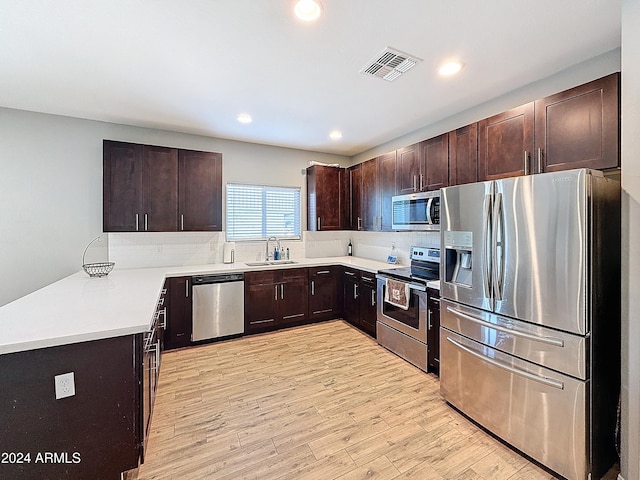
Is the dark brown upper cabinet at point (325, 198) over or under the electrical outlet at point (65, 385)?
over

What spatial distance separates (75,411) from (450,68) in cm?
348

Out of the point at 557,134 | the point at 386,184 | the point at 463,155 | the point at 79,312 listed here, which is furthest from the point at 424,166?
the point at 79,312

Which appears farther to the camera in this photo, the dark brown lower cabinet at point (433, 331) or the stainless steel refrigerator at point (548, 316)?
the dark brown lower cabinet at point (433, 331)

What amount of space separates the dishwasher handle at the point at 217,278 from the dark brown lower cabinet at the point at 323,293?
109 centimetres

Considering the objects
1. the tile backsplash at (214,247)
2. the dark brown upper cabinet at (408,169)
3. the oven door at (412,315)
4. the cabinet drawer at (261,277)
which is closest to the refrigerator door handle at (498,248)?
the oven door at (412,315)

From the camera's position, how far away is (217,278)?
3707 mm

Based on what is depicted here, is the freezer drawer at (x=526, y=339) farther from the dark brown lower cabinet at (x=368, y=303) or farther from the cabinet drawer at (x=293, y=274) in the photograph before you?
the cabinet drawer at (x=293, y=274)

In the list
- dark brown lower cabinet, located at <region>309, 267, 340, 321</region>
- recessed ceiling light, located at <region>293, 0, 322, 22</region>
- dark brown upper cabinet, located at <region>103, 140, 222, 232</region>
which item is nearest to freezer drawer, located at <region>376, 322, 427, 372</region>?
dark brown lower cabinet, located at <region>309, 267, 340, 321</region>

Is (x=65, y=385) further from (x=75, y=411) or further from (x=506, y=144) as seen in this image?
(x=506, y=144)

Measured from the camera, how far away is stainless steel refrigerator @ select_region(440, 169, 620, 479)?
5.38 feet

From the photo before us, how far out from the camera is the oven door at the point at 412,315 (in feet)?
9.71

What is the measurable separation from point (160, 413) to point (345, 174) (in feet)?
13.2

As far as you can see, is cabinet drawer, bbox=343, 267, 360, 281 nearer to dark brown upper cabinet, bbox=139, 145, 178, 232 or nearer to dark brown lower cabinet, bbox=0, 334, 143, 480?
dark brown upper cabinet, bbox=139, 145, 178, 232

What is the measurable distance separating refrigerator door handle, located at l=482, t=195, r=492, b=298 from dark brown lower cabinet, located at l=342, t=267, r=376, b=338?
5.90 ft
